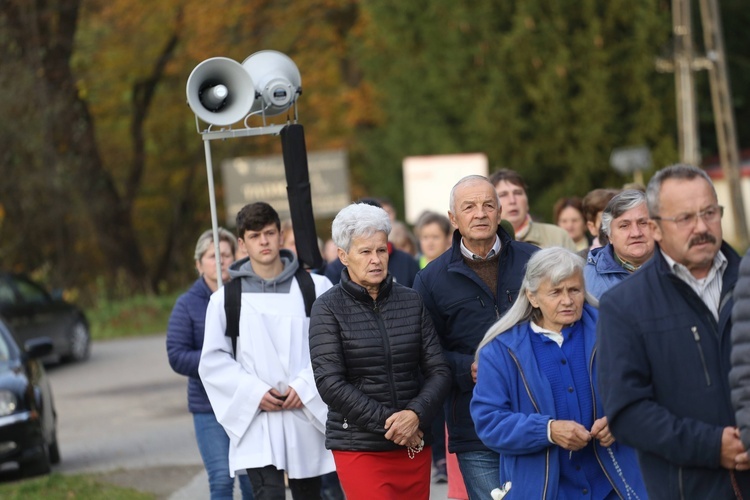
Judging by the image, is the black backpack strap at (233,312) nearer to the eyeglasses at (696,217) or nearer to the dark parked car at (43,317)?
the eyeglasses at (696,217)

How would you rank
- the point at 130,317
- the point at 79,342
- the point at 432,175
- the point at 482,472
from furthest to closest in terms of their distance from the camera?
the point at 130,317 < the point at 432,175 < the point at 79,342 < the point at 482,472

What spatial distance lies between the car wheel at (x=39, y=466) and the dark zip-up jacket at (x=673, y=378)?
26.5 feet

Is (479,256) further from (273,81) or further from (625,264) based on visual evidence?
(273,81)

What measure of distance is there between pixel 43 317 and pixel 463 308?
1623cm

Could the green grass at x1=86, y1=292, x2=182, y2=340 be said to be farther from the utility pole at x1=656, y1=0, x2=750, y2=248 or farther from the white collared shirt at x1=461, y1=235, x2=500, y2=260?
the white collared shirt at x1=461, y1=235, x2=500, y2=260

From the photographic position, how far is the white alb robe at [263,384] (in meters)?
6.81

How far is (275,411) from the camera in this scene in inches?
269

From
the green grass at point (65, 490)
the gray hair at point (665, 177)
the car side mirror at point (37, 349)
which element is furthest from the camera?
the car side mirror at point (37, 349)

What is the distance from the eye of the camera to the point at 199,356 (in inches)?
310

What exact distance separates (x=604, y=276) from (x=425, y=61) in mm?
32353

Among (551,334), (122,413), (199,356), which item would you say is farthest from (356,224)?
(122,413)

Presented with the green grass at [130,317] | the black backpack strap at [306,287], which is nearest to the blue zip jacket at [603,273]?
the black backpack strap at [306,287]

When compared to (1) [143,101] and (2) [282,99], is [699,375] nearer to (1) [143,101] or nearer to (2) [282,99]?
(2) [282,99]

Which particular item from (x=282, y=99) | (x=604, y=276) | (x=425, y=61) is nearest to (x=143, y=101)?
(x=425, y=61)
